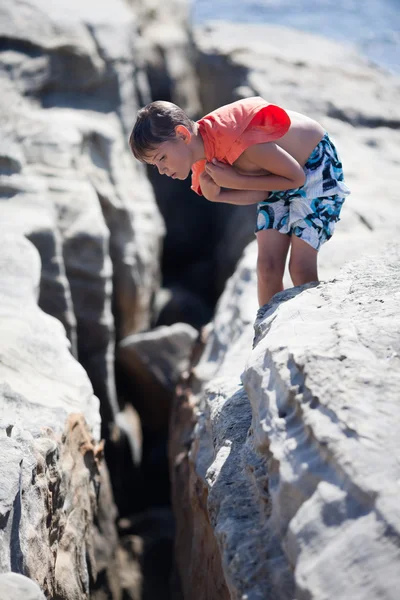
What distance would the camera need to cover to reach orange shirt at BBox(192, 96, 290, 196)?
1.83 meters

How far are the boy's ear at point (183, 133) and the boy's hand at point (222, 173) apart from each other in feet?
0.34

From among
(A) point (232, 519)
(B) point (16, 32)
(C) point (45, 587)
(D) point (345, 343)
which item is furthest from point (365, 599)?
(B) point (16, 32)

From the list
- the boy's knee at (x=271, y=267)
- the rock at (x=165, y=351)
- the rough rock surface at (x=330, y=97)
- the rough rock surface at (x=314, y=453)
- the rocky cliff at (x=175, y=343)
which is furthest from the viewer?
the rock at (x=165, y=351)

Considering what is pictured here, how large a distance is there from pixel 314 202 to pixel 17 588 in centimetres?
142

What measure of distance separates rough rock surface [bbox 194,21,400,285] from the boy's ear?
1.21 meters

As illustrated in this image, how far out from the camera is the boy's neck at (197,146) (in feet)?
6.07

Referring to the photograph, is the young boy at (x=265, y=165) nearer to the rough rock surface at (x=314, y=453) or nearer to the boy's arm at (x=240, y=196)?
the boy's arm at (x=240, y=196)

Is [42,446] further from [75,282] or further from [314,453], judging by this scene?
[75,282]

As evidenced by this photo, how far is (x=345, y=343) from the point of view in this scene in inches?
54.8

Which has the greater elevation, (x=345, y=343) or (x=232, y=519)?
(x=345, y=343)

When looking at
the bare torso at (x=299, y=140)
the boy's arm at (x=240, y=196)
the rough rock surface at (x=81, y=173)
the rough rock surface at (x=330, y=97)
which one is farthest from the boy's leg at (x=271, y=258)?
the rough rock surface at (x=81, y=173)

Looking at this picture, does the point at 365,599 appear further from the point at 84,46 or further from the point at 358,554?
the point at 84,46

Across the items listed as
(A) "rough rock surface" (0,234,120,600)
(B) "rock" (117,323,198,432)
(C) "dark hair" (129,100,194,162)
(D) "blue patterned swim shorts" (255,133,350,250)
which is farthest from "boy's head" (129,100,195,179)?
(B) "rock" (117,323,198,432)

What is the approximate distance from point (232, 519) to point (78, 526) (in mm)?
879
